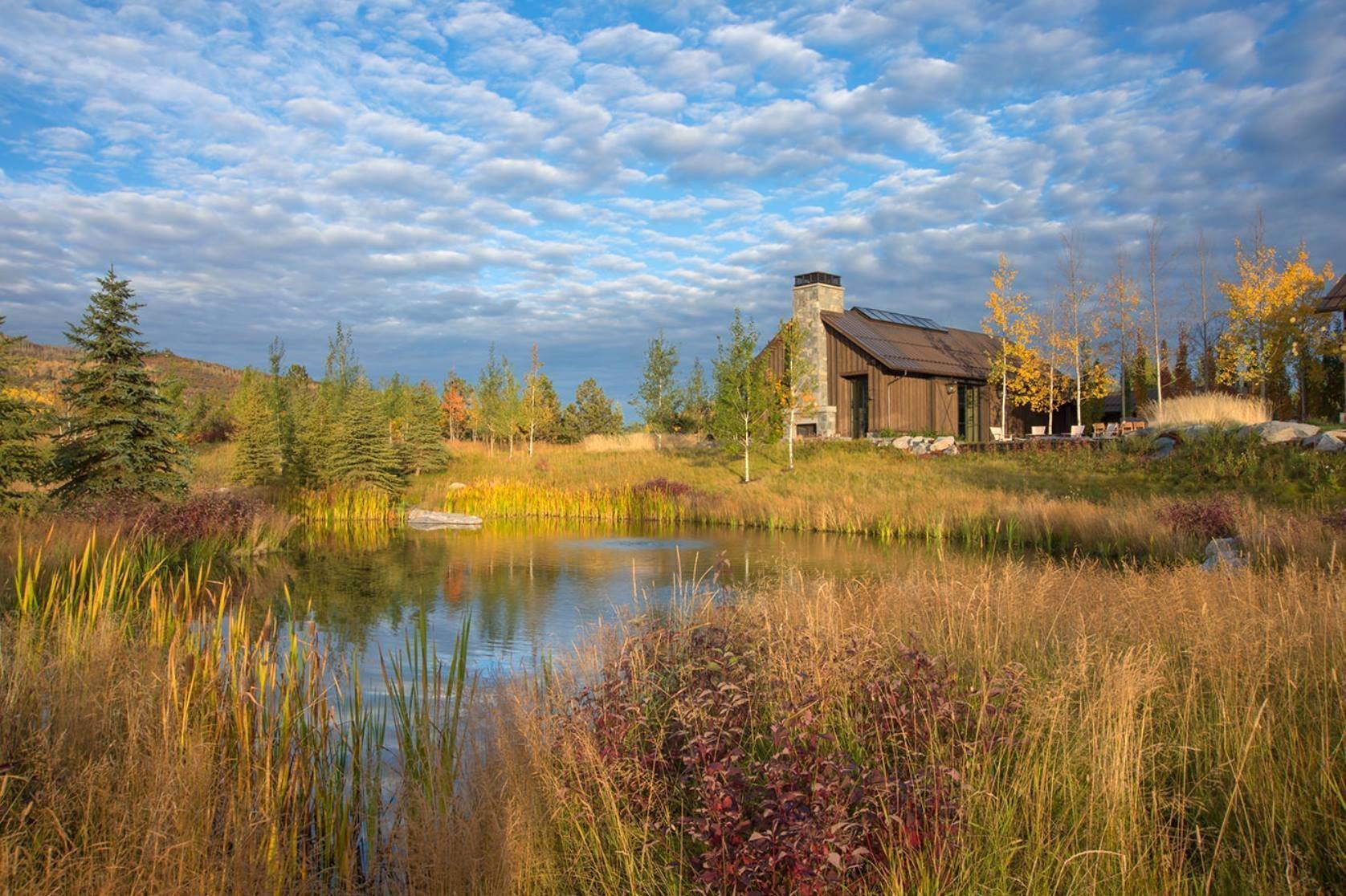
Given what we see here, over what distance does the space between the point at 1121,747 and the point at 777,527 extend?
55.3 ft

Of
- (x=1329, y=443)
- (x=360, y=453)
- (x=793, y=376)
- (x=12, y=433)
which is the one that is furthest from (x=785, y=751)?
(x=793, y=376)

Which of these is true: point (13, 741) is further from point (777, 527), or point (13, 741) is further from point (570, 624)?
point (777, 527)

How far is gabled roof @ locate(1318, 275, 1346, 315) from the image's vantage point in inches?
987

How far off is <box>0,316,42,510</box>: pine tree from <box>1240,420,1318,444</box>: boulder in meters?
23.3

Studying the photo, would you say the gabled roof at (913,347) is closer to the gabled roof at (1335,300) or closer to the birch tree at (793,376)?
the birch tree at (793,376)

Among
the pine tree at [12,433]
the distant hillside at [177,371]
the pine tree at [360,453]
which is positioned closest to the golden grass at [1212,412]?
the pine tree at [360,453]

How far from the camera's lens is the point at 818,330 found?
32.1m

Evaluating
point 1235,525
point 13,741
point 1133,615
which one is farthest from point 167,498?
point 1235,525

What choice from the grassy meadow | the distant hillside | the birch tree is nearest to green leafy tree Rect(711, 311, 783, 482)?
the birch tree

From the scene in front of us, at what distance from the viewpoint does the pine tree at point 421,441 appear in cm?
2958

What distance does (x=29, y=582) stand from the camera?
4.95 metres

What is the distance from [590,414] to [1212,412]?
30829mm

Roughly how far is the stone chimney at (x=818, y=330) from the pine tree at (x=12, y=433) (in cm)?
2416

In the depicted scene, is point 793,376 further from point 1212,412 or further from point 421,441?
point 421,441
